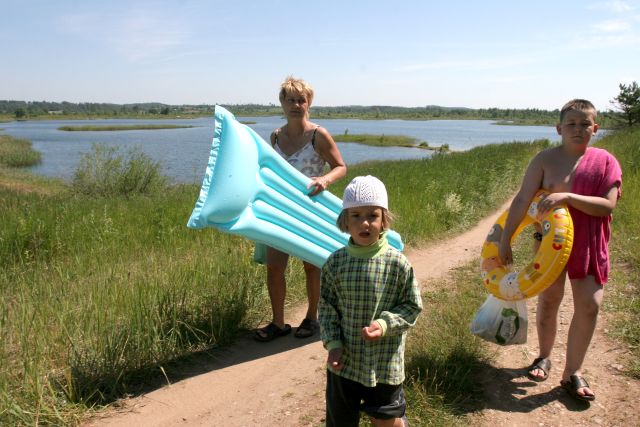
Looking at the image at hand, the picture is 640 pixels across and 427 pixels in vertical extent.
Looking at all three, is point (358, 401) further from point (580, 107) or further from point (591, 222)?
point (580, 107)

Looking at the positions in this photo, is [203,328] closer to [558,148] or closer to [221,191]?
[221,191]

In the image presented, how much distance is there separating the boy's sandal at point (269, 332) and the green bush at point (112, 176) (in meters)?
13.3

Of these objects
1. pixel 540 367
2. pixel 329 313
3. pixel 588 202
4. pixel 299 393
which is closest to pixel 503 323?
pixel 540 367

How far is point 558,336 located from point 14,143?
43916 mm

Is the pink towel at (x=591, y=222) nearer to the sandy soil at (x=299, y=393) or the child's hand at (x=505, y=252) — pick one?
the child's hand at (x=505, y=252)

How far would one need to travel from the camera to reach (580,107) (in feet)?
9.86

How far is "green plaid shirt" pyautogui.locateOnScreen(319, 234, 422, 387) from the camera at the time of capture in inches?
88.3

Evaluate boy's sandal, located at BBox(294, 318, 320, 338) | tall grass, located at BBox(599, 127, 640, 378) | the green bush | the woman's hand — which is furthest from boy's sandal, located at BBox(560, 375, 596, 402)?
the green bush

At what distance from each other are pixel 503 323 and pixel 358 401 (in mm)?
1590

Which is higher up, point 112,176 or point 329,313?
point 329,313

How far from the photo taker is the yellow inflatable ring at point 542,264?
9.75 feet

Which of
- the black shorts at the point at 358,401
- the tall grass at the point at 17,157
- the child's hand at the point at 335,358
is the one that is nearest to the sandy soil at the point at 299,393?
the black shorts at the point at 358,401

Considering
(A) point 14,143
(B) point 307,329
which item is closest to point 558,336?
(B) point 307,329

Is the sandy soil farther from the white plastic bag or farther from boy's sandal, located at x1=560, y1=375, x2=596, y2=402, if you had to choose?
the white plastic bag
